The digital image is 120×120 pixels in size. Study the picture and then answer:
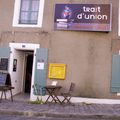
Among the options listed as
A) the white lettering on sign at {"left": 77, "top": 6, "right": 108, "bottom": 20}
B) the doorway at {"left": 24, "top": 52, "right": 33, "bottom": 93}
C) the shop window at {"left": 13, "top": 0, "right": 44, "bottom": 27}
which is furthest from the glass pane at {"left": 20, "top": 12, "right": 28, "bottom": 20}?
the white lettering on sign at {"left": 77, "top": 6, "right": 108, "bottom": 20}

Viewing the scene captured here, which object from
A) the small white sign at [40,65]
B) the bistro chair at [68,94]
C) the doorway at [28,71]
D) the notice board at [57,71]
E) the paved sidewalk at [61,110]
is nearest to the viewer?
the paved sidewalk at [61,110]

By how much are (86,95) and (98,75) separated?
1013 mm

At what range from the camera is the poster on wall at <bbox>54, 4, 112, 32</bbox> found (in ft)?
47.2

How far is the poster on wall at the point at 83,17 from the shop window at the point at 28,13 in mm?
826

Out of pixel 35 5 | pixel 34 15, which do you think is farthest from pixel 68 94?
pixel 35 5

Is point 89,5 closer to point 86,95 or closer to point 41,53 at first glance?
point 41,53

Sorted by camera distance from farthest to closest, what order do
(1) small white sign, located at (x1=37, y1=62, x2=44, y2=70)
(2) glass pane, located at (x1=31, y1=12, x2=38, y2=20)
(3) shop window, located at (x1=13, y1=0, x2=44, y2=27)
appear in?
(2) glass pane, located at (x1=31, y1=12, x2=38, y2=20) < (3) shop window, located at (x1=13, y1=0, x2=44, y2=27) < (1) small white sign, located at (x1=37, y1=62, x2=44, y2=70)

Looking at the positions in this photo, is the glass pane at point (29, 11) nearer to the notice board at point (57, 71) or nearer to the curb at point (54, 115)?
the notice board at point (57, 71)

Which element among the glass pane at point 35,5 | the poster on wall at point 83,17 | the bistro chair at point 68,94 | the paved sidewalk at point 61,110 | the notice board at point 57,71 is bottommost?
the paved sidewalk at point 61,110

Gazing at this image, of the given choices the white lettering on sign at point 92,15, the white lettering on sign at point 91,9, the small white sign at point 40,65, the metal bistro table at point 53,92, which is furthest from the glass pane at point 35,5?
the metal bistro table at point 53,92

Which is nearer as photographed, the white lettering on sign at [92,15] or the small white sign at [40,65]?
the white lettering on sign at [92,15]

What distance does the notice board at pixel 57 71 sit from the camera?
14.5 metres

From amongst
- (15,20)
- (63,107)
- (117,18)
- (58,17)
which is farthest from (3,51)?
(117,18)

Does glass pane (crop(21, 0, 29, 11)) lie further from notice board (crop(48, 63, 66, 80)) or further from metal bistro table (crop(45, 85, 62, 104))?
Answer: metal bistro table (crop(45, 85, 62, 104))
